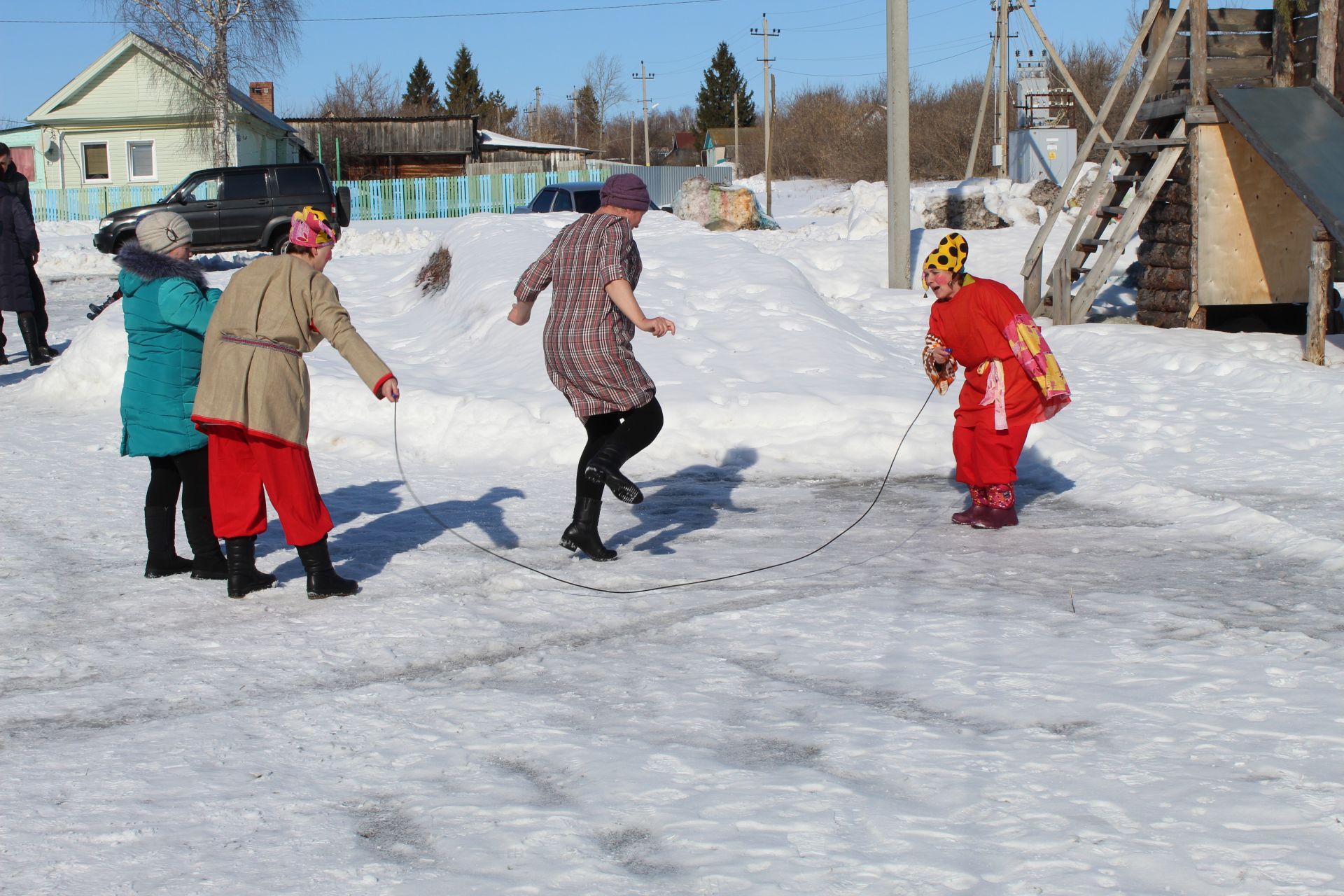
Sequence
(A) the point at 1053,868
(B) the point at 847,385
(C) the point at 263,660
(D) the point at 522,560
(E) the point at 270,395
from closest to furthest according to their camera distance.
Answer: (A) the point at 1053,868, (C) the point at 263,660, (E) the point at 270,395, (D) the point at 522,560, (B) the point at 847,385

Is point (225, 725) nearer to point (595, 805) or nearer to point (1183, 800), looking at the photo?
point (595, 805)

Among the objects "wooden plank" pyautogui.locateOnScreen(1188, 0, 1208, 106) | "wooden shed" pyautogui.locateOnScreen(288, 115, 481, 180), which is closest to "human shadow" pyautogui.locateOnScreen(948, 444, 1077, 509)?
"wooden plank" pyautogui.locateOnScreen(1188, 0, 1208, 106)

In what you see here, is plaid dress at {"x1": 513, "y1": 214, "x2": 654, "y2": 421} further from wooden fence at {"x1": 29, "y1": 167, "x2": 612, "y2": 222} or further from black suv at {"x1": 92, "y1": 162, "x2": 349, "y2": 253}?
wooden fence at {"x1": 29, "y1": 167, "x2": 612, "y2": 222}

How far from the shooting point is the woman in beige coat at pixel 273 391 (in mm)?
4965

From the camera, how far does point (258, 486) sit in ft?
16.8

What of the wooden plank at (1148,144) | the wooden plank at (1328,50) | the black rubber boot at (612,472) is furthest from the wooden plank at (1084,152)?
the black rubber boot at (612,472)

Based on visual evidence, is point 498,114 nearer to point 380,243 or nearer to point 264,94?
point 264,94

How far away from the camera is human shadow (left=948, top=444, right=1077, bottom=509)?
721 cm

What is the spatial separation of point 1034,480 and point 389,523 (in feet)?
12.5

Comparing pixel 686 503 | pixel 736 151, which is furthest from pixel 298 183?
pixel 736 151

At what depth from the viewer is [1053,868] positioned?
9.32ft

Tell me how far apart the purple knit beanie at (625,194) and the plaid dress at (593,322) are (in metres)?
0.08

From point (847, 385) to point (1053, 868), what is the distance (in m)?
6.52

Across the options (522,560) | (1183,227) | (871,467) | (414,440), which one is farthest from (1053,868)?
(1183,227)
